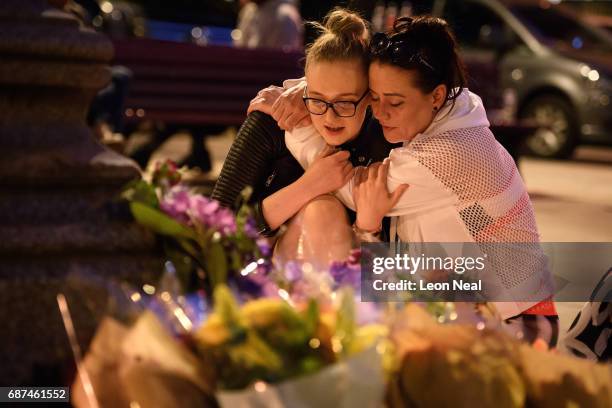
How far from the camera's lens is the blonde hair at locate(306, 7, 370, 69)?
147 inches

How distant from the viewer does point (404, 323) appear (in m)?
2.20

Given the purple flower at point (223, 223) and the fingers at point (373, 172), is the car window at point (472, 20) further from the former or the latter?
the purple flower at point (223, 223)

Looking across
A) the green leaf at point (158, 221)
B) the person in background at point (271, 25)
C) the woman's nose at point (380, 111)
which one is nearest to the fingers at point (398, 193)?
the woman's nose at point (380, 111)

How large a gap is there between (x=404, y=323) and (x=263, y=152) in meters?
2.00

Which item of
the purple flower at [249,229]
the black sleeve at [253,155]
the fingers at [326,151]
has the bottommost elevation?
the black sleeve at [253,155]

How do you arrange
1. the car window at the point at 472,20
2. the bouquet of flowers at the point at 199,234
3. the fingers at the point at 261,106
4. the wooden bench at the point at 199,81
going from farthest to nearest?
the car window at the point at 472,20
the wooden bench at the point at 199,81
the fingers at the point at 261,106
the bouquet of flowers at the point at 199,234

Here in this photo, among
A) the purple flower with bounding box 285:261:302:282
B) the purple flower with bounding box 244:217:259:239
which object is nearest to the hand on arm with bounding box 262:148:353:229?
the purple flower with bounding box 244:217:259:239

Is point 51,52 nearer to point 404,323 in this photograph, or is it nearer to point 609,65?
point 404,323

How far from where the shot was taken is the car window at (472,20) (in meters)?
15.5

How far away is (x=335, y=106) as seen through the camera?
3.79 m

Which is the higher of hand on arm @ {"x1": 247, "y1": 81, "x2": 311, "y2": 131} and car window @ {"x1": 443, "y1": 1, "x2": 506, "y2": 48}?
hand on arm @ {"x1": 247, "y1": 81, "x2": 311, "y2": 131}

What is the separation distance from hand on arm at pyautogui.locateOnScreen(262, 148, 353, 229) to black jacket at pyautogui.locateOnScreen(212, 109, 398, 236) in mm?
178

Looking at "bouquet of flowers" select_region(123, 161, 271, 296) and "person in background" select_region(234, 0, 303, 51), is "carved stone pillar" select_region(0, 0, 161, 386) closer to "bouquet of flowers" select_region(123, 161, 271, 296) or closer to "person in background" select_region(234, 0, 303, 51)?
"bouquet of flowers" select_region(123, 161, 271, 296)

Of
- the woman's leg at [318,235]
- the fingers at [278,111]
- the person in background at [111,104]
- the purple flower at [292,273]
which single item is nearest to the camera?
the purple flower at [292,273]
